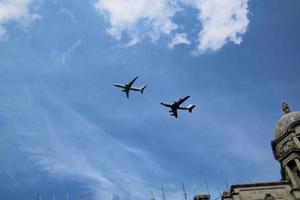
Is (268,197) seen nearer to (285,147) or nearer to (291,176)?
(291,176)

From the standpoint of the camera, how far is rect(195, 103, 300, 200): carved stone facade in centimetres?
4291

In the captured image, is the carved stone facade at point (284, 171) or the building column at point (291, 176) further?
the building column at point (291, 176)

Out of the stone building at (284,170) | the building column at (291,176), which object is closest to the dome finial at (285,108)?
the stone building at (284,170)

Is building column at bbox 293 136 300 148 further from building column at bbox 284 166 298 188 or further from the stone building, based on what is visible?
building column at bbox 284 166 298 188

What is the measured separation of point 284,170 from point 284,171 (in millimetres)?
206

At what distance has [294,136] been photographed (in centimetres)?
4978

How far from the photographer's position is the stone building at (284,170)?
4294 centimetres

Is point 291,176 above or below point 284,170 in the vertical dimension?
below

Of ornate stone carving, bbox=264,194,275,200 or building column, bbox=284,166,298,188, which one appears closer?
ornate stone carving, bbox=264,194,275,200

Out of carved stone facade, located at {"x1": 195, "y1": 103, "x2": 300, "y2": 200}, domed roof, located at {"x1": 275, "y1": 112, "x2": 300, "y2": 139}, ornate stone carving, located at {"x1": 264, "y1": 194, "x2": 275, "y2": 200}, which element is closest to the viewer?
ornate stone carving, located at {"x1": 264, "y1": 194, "x2": 275, "y2": 200}

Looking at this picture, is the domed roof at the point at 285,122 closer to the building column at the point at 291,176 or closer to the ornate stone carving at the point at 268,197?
the building column at the point at 291,176

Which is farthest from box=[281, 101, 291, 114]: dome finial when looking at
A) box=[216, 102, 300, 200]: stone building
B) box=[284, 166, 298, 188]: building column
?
box=[284, 166, 298, 188]: building column

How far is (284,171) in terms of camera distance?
4875 cm

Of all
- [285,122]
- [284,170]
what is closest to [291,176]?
[284,170]
